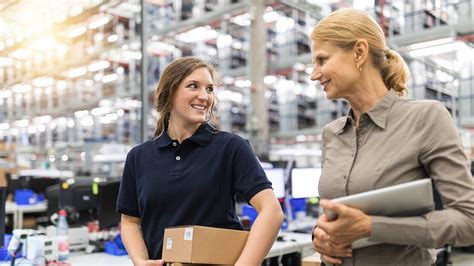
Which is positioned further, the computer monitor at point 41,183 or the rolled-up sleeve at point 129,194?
the computer monitor at point 41,183

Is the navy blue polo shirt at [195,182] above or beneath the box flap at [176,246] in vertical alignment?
above

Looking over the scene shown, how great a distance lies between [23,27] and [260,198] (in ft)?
26.3

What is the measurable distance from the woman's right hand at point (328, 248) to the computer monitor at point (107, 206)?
2509 millimetres

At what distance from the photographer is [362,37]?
1134 millimetres

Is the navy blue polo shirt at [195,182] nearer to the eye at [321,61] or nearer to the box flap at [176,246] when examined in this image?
the box flap at [176,246]

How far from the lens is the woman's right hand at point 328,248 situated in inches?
43.4

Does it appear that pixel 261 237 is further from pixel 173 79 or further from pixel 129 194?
pixel 173 79

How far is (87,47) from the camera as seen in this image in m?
13.1

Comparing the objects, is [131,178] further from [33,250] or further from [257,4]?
[257,4]

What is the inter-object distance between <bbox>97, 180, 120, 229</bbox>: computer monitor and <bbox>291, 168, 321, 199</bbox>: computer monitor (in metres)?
1.45

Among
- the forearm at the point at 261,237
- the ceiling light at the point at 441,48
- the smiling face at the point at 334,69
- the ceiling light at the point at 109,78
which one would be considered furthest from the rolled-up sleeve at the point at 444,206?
the ceiling light at the point at 109,78

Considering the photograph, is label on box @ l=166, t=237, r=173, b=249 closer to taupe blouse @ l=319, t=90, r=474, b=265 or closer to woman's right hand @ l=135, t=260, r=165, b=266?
woman's right hand @ l=135, t=260, r=165, b=266

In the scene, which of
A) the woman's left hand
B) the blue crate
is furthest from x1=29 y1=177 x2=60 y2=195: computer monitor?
the woman's left hand

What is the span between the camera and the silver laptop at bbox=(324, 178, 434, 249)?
98cm
